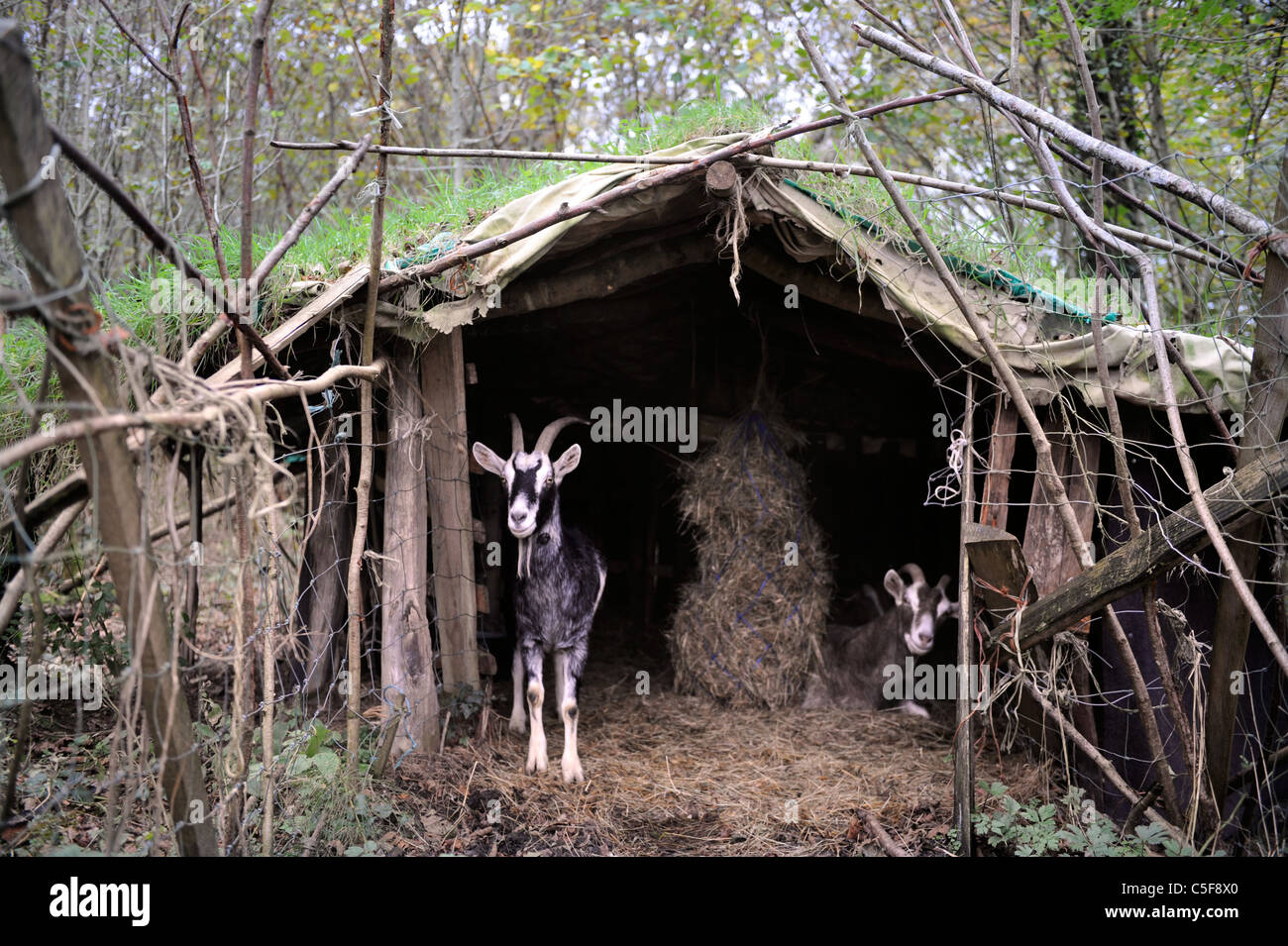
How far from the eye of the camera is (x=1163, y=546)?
3713 millimetres

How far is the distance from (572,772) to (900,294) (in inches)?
136

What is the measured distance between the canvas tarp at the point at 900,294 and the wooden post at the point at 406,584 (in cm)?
69

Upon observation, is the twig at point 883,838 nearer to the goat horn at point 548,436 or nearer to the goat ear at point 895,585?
the goat ear at point 895,585

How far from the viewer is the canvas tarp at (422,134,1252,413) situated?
499cm

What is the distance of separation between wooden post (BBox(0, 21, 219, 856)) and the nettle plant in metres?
3.75

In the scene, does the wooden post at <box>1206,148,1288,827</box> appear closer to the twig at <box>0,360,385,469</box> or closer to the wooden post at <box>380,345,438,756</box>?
the twig at <box>0,360,385,469</box>

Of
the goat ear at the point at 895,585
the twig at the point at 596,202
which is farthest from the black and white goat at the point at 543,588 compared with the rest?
the goat ear at the point at 895,585

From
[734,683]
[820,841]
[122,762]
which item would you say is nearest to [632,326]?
[734,683]

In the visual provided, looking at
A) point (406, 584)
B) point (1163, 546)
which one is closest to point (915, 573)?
point (1163, 546)

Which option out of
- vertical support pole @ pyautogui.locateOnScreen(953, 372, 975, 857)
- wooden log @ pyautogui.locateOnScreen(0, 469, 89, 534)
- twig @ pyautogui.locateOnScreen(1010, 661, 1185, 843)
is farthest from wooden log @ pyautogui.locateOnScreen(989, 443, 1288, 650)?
wooden log @ pyautogui.locateOnScreen(0, 469, 89, 534)

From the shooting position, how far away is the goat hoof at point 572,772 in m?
5.62

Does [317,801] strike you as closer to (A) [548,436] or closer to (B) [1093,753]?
(A) [548,436]

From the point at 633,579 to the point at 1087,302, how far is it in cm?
520
